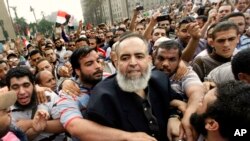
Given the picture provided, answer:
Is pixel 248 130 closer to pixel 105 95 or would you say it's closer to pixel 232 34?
pixel 105 95

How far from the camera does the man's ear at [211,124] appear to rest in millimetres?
1473

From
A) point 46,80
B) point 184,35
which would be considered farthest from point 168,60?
point 184,35

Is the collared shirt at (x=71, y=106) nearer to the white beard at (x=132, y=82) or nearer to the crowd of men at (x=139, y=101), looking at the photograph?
the crowd of men at (x=139, y=101)

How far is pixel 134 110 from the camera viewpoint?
200 cm

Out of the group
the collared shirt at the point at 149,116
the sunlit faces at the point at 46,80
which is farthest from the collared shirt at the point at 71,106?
the sunlit faces at the point at 46,80

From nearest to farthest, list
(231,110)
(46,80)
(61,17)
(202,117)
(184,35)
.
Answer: (231,110)
(202,117)
(46,80)
(184,35)
(61,17)

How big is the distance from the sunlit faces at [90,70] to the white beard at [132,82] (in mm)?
594

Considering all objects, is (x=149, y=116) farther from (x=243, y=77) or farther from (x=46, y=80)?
(x=46, y=80)

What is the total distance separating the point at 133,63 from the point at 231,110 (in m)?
0.90

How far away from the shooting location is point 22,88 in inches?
119

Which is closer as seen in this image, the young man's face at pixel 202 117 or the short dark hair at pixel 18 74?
the young man's face at pixel 202 117

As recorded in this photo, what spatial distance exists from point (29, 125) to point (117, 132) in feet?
3.38

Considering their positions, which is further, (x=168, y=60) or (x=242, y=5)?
(x=242, y=5)

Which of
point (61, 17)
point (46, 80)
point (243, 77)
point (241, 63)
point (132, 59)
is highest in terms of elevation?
point (61, 17)
